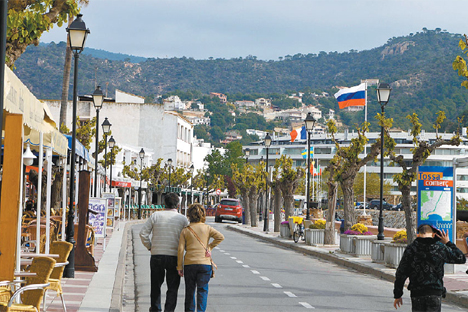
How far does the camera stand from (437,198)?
725 inches

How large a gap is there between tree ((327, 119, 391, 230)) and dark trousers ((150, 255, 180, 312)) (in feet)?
58.3

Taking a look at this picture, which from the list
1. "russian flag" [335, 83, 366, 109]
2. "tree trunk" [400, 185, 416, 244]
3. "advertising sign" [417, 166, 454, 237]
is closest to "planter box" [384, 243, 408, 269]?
"tree trunk" [400, 185, 416, 244]

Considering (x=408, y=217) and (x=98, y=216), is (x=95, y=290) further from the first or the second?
(x=408, y=217)

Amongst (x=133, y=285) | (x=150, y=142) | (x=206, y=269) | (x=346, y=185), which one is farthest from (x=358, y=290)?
(x=150, y=142)

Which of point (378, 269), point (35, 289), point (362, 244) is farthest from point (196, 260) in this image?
point (362, 244)

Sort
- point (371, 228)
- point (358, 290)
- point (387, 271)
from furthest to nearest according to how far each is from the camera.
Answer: point (371, 228) < point (387, 271) < point (358, 290)

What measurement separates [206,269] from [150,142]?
77.9 metres

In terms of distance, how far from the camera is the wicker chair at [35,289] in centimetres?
754

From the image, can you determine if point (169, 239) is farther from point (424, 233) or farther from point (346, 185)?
point (346, 185)

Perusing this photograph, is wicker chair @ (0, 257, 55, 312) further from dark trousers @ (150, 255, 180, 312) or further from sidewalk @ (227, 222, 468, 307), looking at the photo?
sidewalk @ (227, 222, 468, 307)

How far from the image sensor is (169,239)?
31.3ft

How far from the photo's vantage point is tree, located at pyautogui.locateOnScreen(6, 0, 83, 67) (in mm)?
13172

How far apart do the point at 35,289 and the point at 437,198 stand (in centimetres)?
1283

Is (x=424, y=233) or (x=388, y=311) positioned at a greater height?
(x=424, y=233)
